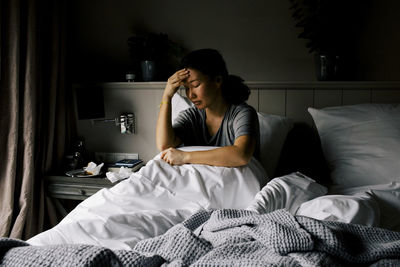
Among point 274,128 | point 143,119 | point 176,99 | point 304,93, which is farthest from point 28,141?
point 304,93

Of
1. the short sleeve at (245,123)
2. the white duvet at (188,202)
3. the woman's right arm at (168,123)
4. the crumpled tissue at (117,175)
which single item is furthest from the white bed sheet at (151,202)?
the crumpled tissue at (117,175)

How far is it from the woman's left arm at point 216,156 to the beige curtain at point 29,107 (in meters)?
0.97

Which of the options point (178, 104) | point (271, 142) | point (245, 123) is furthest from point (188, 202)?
point (178, 104)

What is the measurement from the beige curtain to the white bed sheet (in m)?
0.90

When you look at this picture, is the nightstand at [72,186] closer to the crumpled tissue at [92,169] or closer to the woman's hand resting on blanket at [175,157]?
the crumpled tissue at [92,169]

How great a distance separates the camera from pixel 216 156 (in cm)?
154

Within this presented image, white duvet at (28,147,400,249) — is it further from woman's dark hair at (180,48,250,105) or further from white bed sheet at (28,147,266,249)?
woman's dark hair at (180,48,250,105)

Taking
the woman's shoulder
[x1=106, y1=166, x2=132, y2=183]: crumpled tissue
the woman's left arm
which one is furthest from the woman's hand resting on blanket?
[x1=106, y1=166, x2=132, y2=183]: crumpled tissue

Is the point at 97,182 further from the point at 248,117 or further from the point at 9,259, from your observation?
the point at 9,259

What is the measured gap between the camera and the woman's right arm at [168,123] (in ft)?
6.01

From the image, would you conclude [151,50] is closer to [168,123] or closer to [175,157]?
[168,123]

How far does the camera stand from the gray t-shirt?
1723 mm

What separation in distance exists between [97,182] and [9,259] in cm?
138

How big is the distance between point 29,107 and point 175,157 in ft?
3.34
